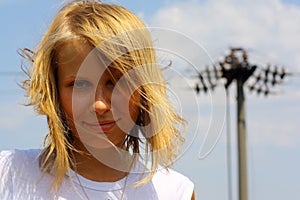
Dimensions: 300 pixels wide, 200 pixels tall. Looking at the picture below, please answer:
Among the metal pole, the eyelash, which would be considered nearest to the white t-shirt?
the eyelash

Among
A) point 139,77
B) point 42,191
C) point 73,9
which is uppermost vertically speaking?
point 73,9

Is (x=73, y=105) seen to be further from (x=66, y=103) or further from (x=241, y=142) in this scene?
(x=241, y=142)

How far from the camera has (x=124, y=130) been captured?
2.24 metres

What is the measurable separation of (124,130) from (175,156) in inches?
7.8

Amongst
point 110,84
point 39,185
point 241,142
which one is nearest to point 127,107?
point 110,84

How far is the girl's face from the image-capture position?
6.93ft

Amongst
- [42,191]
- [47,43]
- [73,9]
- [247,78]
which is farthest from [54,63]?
[247,78]

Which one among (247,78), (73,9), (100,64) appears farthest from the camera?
(247,78)

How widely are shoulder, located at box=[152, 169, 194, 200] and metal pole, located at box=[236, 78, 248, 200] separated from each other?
16571 mm

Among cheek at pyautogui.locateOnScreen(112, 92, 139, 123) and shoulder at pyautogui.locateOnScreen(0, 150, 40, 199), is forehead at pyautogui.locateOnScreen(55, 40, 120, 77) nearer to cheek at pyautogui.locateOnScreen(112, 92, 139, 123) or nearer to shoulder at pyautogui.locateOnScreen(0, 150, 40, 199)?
cheek at pyautogui.locateOnScreen(112, 92, 139, 123)

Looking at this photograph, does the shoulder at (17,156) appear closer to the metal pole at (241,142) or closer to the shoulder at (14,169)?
the shoulder at (14,169)

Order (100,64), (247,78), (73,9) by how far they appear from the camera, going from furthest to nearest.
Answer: (247,78) → (73,9) → (100,64)

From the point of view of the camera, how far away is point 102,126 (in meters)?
2.15

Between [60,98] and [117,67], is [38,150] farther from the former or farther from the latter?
[117,67]
